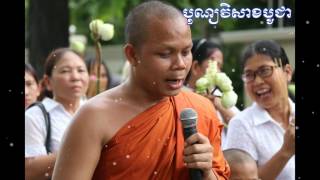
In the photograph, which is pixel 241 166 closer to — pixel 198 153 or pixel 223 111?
pixel 223 111

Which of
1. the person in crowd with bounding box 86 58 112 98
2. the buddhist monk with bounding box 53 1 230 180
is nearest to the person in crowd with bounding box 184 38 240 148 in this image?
Answer: the person in crowd with bounding box 86 58 112 98

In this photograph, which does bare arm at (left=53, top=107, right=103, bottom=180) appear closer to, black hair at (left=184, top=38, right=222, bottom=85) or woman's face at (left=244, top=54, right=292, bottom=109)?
woman's face at (left=244, top=54, right=292, bottom=109)

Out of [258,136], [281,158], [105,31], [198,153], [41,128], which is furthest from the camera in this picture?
[105,31]

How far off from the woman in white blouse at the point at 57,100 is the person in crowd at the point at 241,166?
2.99 feet

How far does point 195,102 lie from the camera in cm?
316

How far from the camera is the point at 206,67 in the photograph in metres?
4.50

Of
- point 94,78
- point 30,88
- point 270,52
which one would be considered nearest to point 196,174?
point 270,52

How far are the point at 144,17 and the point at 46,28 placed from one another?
13.0ft

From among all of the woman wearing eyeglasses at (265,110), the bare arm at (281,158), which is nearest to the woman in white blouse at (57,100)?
the woman wearing eyeglasses at (265,110)

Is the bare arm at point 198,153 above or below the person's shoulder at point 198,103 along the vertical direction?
below

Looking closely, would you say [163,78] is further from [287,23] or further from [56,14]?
[56,14]

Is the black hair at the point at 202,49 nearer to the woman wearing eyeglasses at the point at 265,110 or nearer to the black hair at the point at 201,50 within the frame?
the black hair at the point at 201,50

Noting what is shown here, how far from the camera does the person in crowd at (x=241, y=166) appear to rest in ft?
12.2

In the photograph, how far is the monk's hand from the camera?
9.54 feet
